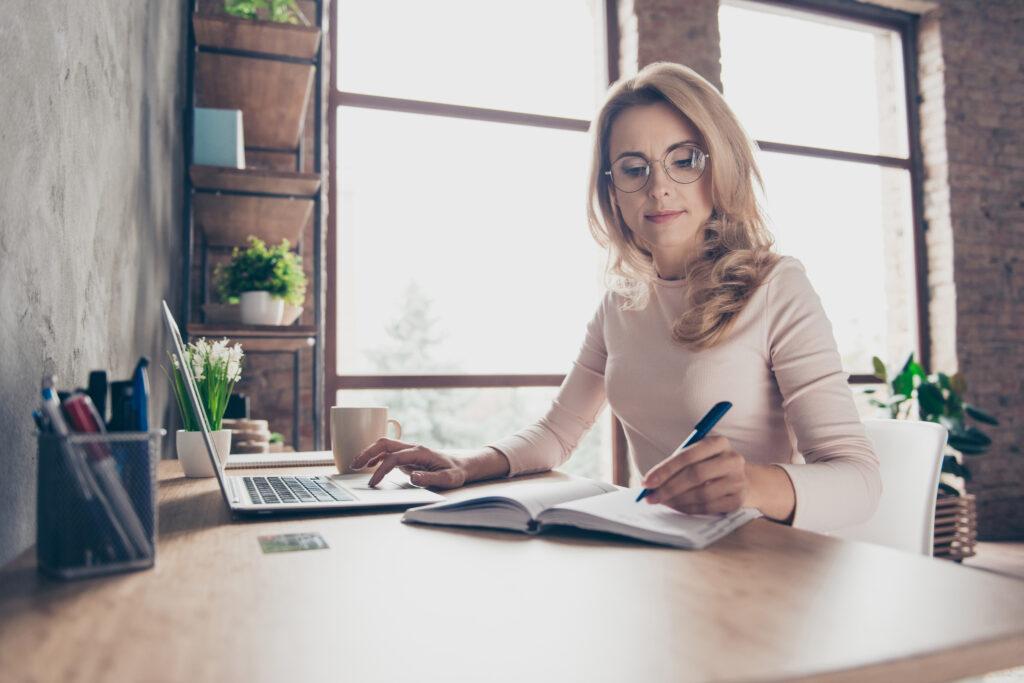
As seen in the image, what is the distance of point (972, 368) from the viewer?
4195 mm

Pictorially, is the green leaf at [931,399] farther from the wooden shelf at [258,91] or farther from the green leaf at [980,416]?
the wooden shelf at [258,91]

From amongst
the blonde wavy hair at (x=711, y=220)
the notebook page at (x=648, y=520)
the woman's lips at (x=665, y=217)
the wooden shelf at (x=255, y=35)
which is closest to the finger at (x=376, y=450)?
the notebook page at (x=648, y=520)

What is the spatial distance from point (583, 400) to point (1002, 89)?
4.26 metres

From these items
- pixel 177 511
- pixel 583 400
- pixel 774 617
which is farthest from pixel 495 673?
pixel 583 400

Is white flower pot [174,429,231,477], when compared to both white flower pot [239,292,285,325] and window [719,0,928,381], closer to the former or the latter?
white flower pot [239,292,285,325]

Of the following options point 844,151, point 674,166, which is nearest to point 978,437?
point 844,151

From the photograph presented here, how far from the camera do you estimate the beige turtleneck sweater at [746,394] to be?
105 centimetres

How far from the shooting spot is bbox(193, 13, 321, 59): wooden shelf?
2.06 metres

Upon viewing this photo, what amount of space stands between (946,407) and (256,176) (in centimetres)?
346

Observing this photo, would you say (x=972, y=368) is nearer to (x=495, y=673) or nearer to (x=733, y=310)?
(x=733, y=310)

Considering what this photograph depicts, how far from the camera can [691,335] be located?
51.9 inches

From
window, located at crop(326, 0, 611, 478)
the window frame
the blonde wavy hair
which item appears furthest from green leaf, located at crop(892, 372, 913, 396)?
the blonde wavy hair

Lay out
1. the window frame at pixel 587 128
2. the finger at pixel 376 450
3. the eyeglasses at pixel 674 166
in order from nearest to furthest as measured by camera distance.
→ the finger at pixel 376 450 < the eyeglasses at pixel 674 166 < the window frame at pixel 587 128

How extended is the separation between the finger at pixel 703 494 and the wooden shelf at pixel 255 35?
1.80 m
